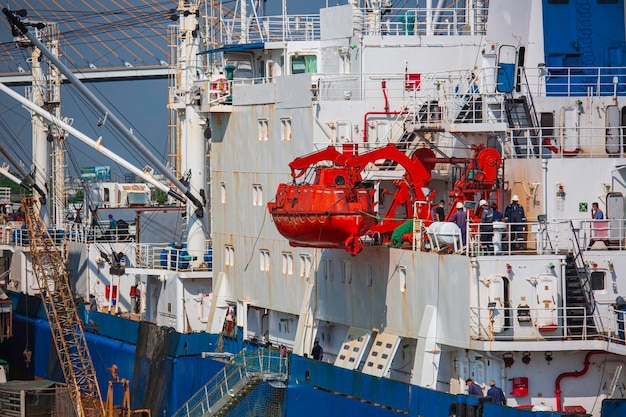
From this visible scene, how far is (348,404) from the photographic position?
30875 mm

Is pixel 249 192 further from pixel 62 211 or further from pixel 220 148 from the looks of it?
pixel 62 211

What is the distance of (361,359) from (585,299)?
231 inches

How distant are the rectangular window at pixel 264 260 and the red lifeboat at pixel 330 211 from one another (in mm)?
5507

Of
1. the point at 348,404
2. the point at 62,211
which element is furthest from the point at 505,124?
the point at 62,211

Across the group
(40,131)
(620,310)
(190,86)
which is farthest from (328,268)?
(40,131)

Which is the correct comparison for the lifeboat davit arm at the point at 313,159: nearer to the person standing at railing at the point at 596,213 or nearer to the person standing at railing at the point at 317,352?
the person standing at railing at the point at 317,352

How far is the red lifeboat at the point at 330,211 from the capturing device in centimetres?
3102

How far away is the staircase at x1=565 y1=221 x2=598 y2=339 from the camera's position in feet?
93.4

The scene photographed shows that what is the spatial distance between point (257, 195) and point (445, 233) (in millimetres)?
9351

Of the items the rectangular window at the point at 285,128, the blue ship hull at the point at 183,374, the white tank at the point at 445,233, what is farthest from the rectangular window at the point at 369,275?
the rectangular window at the point at 285,128

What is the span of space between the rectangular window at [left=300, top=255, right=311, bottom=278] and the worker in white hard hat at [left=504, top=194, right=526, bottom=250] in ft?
21.2

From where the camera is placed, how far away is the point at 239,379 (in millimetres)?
34562

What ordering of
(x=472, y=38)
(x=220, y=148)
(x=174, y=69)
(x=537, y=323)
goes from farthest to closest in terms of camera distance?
(x=174, y=69), (x=220, y=148), (x=472, y=38), (x=537, y=323)

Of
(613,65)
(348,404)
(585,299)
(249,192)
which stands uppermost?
(613,65)
